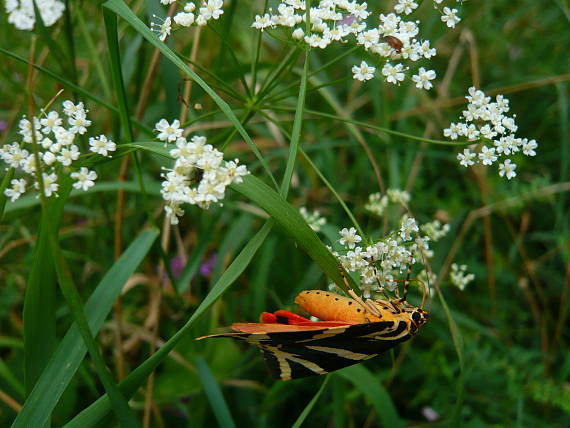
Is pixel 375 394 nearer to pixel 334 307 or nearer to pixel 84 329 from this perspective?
pixel 334 307

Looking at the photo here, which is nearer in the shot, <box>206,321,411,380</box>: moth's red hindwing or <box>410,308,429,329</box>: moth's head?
<box>206,321,411,380</box>: moth's red hindwing

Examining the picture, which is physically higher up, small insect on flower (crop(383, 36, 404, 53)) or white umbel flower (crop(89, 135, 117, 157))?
small insect on flower (crop(383, 36, 404, 53))

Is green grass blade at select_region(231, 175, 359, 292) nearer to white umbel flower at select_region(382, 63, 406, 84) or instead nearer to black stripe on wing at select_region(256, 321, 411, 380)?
black stripe on wing at select_region(256, 321, 411, 380)

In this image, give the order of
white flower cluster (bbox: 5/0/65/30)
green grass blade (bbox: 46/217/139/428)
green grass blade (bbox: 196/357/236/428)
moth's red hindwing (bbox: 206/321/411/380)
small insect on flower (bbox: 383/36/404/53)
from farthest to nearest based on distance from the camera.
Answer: white flower cluster (bbox: 5/0/65/30) < green grass blade (bbox: 196/357/236/428) < small insect on flower (bbox: 383/36/404/53) < moth's red hindwing (bbox: 206/321/411/380) < green grass blade (bbox: 46/217/139/428)

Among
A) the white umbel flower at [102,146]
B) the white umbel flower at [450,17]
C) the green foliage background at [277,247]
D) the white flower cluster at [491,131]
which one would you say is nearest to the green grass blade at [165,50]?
the green foliage background at [277,247]

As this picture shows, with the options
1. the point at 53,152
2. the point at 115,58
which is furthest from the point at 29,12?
the point at 53,152

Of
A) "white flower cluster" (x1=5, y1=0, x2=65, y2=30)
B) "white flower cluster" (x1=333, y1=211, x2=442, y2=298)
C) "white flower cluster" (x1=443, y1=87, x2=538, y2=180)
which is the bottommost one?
"white flower cluster" (x1=333, y1=211, x2=442, y2=298)

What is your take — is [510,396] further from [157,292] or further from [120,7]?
[120,7]

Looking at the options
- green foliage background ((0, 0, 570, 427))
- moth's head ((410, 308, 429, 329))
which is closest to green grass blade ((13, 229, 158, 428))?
green foliage background ((0, 0, 570, 427))
